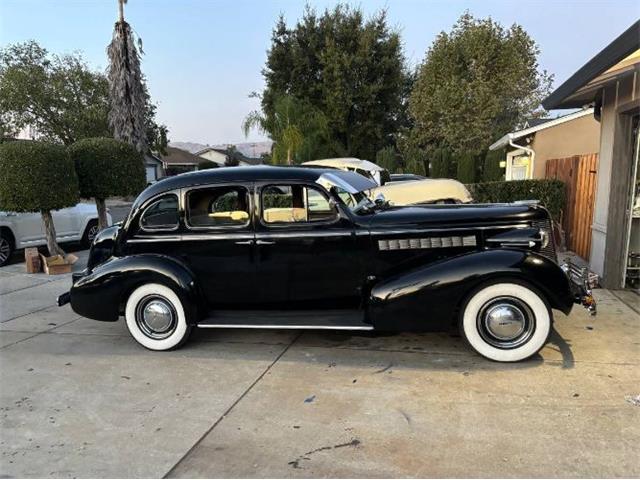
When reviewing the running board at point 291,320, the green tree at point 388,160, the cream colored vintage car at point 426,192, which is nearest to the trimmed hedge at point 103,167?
the cream colored vintage car at point 426,192

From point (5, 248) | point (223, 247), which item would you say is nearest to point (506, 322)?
point (223, 247)

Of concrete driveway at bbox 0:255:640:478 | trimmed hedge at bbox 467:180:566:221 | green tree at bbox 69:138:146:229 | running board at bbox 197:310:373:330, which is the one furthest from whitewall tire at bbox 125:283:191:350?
trimmed hedge at bbox 467:180:566:221

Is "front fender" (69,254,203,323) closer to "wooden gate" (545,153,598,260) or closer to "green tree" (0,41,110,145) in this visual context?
"wooden gate" (545,153,598,260)

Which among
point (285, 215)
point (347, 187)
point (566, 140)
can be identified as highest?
point (566, 140)

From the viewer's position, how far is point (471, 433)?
10.6ft

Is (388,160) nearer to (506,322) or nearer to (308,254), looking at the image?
(308,254)

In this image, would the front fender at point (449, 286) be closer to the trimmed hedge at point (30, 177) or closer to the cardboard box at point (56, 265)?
the trimmed hedge at point (30, 177)

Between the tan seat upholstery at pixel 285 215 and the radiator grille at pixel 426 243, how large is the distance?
806mm

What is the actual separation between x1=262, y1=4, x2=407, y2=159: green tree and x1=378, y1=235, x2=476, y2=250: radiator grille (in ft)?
83.3

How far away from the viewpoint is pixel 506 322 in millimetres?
4262

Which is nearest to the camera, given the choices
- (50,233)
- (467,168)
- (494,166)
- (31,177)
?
(31,177)

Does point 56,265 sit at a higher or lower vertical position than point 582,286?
lower

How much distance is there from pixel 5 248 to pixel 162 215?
6.66 m

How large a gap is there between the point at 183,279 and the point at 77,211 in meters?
7.82
